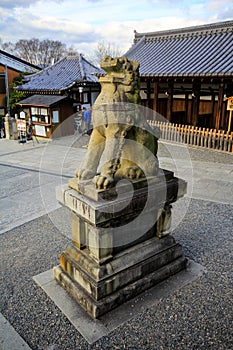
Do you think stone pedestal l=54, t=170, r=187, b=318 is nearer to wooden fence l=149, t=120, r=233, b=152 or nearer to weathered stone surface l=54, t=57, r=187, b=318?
weathered stone surface l=54, t=57, r=187, b=318

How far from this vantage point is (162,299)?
350 centimetres

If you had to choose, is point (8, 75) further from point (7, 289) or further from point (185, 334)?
point (185, 334)

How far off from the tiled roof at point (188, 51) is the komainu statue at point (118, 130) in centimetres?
819

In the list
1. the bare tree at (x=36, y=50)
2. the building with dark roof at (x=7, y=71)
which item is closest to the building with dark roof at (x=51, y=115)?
the building with dark roof at (x=7, y=71)

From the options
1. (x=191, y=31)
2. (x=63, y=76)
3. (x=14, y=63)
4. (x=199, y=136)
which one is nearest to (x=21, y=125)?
(x=63, y=76)

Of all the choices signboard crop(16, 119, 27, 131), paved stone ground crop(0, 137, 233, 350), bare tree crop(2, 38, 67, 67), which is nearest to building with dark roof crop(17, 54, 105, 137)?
signboard crop(16, 119, 27, 131)

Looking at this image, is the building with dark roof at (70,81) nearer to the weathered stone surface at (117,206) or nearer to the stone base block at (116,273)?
the weathered stone surface at (117,206)

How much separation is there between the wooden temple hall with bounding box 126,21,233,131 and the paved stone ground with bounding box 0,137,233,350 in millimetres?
4365

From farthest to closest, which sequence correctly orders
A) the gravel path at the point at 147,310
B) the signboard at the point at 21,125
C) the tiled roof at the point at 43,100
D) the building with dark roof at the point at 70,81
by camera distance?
the building with dark roof at the point at 70,81 < the signboard at the point at 21,125 < the tiled roof at the point at 43,100 < the gravel path at the point at 147,310

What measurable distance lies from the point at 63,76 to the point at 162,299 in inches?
627

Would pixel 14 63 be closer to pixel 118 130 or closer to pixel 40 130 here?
pixel 40 130

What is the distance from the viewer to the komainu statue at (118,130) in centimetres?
316

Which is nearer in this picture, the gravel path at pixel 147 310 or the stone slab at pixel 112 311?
the gravel path at pixel 147 310

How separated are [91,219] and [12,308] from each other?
1608mm
